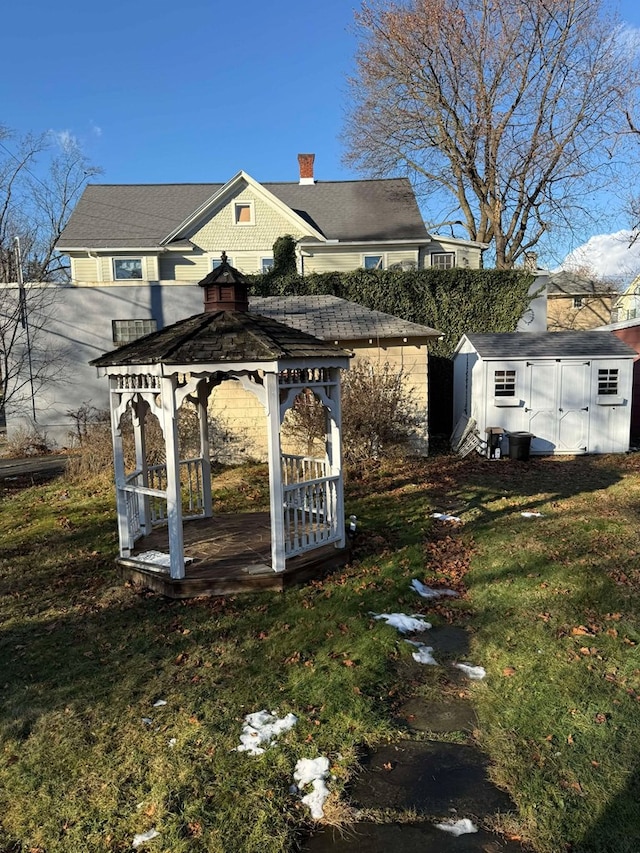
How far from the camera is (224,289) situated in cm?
725

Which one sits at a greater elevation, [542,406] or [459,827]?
[542,406]

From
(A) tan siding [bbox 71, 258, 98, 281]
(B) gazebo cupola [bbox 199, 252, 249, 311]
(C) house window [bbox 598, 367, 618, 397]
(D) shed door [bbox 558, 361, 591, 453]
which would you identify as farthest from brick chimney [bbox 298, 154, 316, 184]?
(B) gazebo cupola [bbox 199, 252, 249, 311]

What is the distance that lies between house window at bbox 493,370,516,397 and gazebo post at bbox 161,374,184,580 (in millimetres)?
10799

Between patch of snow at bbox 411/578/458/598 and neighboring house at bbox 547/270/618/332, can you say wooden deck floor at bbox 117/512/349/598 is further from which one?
neighboring house at bbox 547/270/618/332

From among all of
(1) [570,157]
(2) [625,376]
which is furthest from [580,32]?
(2) [625,376]

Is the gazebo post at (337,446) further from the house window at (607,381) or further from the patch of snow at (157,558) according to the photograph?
the house window at (607,381)

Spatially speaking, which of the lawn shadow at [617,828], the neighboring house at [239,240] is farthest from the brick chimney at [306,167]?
the lawn shadow at [617,828]

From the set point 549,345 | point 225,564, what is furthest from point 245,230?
point 225,564

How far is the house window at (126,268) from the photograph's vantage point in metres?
23.4

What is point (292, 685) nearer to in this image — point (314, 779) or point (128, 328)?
point (314, 779)

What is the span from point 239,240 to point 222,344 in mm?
18640

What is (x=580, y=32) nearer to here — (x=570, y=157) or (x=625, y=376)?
(x=570, y=157)

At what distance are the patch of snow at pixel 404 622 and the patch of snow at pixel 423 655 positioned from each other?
0.89 feet

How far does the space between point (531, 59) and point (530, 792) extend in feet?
87.4
